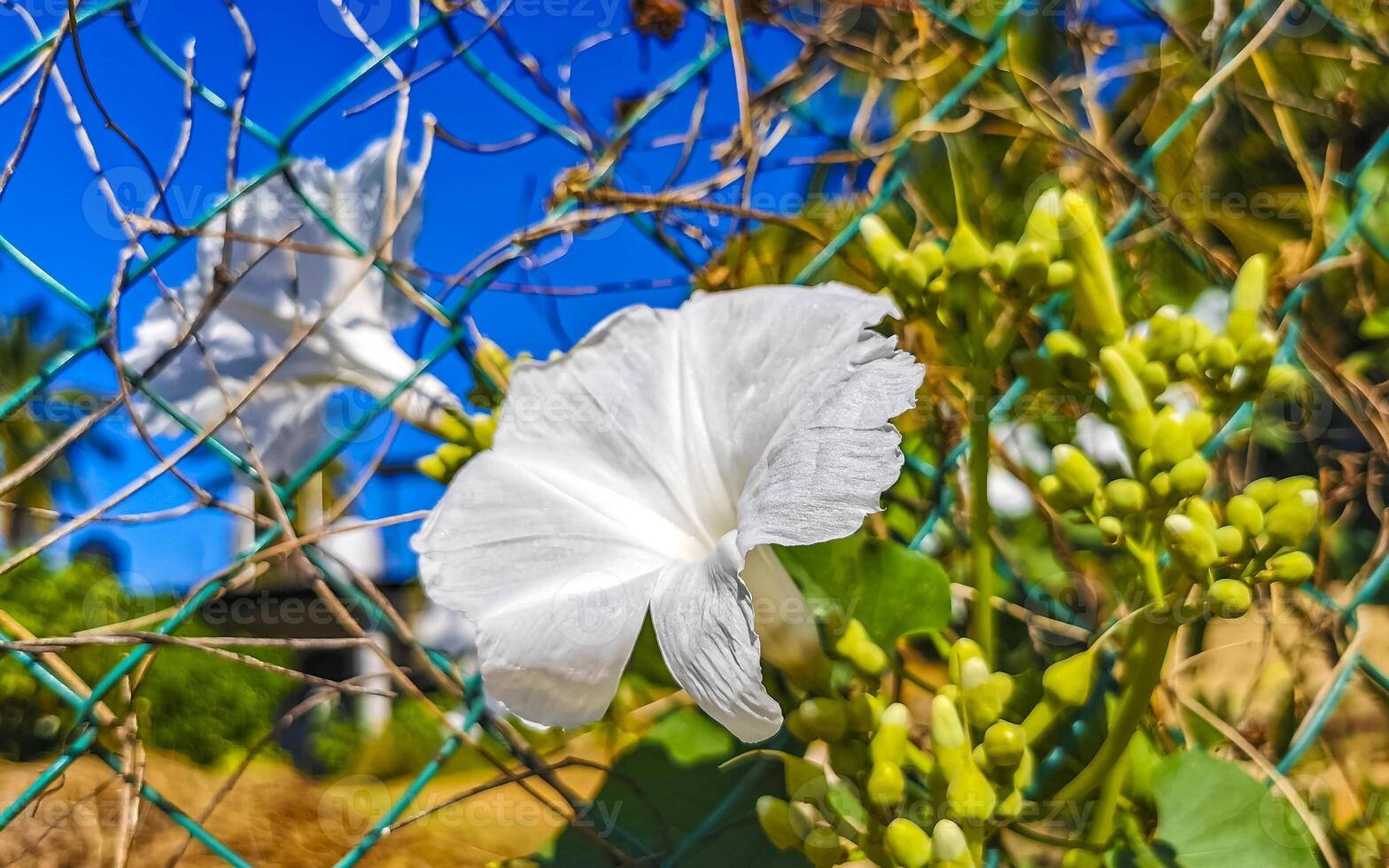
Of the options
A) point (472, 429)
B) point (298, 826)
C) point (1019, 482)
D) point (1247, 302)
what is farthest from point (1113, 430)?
point (298, 826)

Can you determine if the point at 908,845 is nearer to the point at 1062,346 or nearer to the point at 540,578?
the point at 540,578

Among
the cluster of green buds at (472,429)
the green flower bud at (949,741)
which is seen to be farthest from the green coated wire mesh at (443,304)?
the green flower bud at (949,741)

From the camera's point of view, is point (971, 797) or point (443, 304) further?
point (443, 304)

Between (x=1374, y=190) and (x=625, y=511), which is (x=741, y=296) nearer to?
(x=625, y=511)

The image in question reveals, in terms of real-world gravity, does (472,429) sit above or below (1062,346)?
above

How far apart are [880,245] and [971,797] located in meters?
0.39

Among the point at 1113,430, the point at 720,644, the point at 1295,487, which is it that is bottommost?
the point at 1113,430

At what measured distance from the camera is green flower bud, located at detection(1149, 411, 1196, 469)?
667 mm

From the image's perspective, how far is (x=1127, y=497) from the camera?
2.18 feet

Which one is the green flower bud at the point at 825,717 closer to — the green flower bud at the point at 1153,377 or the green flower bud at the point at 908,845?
the green flower bud at the point at 908,845

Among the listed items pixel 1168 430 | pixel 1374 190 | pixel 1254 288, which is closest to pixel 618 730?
pixel 1168 430

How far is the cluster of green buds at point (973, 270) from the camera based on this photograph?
73 cm

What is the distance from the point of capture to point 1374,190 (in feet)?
4.63

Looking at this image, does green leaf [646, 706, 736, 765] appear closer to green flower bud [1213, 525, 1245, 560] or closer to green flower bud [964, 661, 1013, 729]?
green flower bud [964, 661, 1013, 729]
